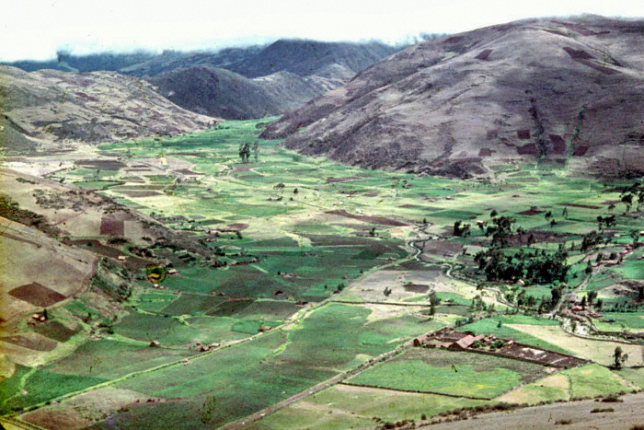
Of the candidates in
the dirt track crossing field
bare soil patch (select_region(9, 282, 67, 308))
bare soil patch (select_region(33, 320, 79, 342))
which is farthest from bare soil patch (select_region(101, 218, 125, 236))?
the dirt track crossing field

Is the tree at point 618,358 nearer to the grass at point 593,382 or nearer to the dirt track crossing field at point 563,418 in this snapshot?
the grass at point 593,382

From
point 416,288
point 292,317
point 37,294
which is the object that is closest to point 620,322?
point 416,288

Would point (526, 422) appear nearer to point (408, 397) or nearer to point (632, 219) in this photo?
point (408, 397)

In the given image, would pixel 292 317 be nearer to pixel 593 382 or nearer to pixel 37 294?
pixel 37 294

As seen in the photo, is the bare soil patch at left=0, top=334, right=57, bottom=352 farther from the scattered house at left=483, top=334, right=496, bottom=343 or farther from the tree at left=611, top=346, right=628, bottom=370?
the tree at left=611, top=346, right=628, bottom=370

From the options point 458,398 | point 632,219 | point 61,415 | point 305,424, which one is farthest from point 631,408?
point 632,219

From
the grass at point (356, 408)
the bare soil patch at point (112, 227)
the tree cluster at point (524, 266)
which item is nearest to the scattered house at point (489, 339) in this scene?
the grass at point (356, 408)
